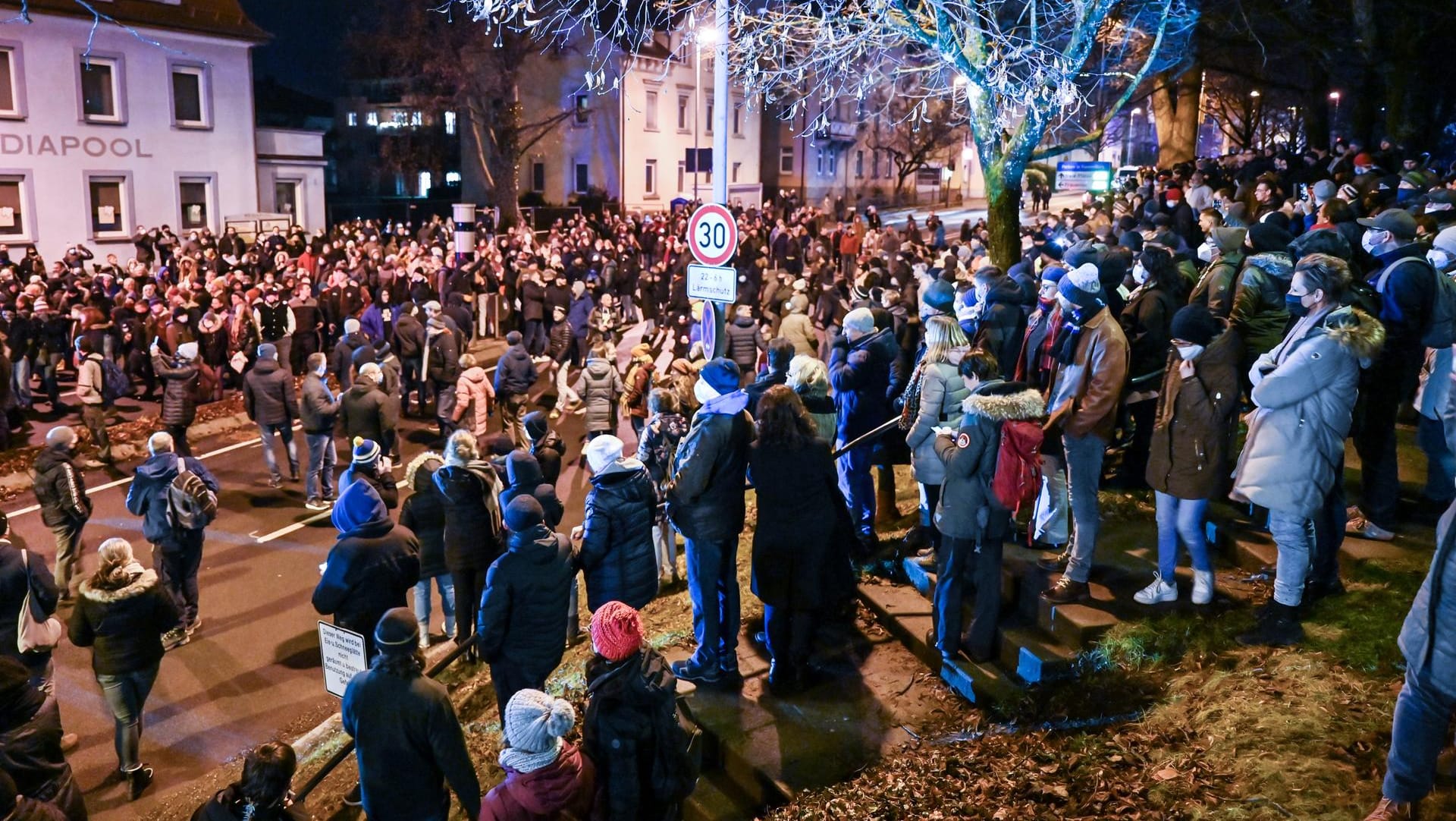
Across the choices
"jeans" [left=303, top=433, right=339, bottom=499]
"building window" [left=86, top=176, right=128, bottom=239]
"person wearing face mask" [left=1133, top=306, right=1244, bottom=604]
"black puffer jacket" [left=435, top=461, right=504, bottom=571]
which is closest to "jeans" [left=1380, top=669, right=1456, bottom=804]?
"person wearing face mask" [left=1133, top=306, right=1244, bottom=604]

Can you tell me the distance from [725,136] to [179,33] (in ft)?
84.3

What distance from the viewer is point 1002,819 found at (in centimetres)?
477

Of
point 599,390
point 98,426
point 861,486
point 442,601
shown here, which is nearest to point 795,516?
point 861,486

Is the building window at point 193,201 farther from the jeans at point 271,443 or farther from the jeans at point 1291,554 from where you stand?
the jeans at point 1291,554

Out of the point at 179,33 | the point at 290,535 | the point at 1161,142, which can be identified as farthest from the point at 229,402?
the point at 1161,142

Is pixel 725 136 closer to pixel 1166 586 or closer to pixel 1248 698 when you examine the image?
pixel 1166 586

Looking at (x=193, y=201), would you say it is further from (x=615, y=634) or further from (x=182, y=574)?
(x=615, y=634)

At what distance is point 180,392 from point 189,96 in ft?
73.6

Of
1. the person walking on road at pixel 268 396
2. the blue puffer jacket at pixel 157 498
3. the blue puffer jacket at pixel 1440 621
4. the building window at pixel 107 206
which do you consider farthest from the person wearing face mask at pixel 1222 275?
the building window at pixel 107 206

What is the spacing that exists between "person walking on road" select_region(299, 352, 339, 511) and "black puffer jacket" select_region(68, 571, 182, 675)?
501cm

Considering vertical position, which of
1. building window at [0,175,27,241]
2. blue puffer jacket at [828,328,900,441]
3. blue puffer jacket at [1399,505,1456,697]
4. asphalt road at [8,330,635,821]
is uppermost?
building window at [0,175,27,241]

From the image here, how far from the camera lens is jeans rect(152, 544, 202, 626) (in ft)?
26.7

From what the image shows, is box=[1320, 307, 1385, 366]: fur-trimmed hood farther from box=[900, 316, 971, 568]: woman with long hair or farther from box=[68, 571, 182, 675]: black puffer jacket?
box=[68, 571, 182, 675]: black puffer jacket

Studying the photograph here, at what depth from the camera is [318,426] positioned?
443 inches
